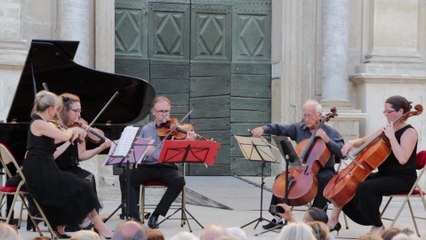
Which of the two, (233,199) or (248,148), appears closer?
(248,148)

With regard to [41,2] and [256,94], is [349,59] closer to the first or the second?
[256,94]

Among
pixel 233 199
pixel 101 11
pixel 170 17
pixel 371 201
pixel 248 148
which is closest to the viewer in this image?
pixel 371 201

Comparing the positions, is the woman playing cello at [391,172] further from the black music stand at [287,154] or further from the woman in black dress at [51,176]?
the woman in black dress at [51,176]

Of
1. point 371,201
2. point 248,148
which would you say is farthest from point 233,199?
point 371,201

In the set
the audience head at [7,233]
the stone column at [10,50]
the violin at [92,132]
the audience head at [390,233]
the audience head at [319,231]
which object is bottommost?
the audience head at [390,233]

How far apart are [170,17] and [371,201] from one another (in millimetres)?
6847

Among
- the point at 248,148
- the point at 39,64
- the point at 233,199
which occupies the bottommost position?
the point at 233,199

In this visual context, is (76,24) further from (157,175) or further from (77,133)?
(77,133)

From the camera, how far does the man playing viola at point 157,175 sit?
1086 centimetres

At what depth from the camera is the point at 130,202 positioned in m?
10.8

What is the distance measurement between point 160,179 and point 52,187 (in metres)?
1.51

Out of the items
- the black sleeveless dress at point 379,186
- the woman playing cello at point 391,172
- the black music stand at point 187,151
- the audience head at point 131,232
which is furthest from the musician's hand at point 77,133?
the audience head at point 131,232

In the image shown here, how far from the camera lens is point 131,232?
20.0 feet

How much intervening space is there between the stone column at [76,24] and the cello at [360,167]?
530 centimetres
